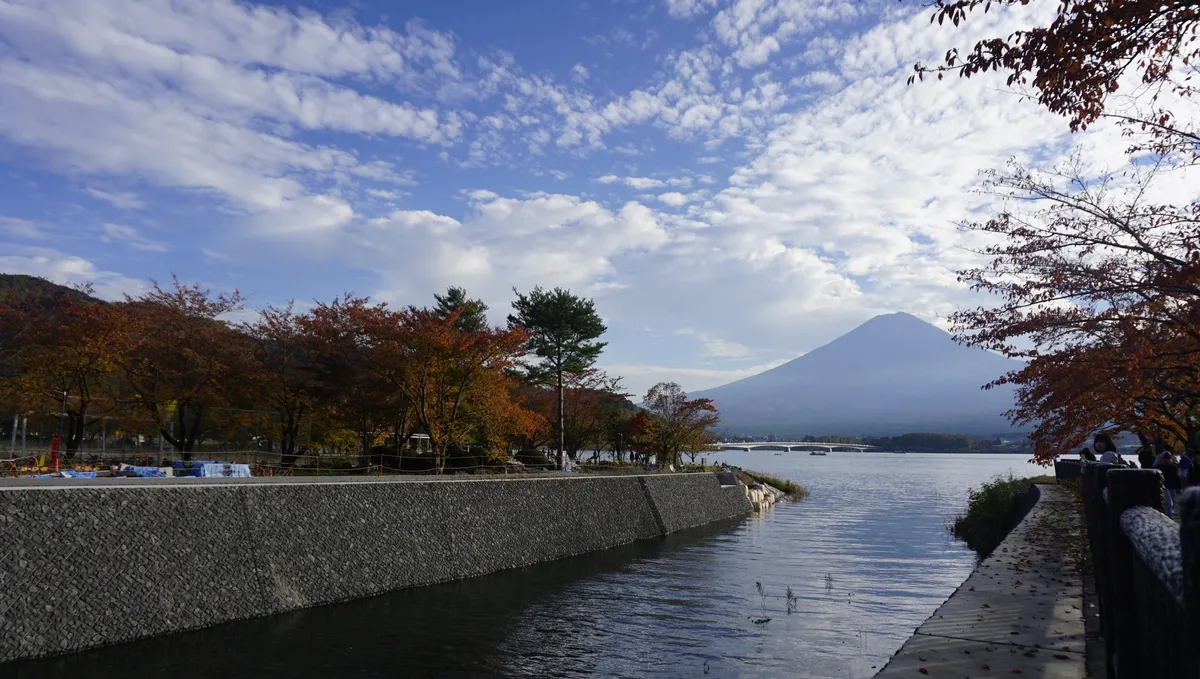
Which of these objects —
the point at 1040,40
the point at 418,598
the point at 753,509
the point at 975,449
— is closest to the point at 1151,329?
the point at 1040,40

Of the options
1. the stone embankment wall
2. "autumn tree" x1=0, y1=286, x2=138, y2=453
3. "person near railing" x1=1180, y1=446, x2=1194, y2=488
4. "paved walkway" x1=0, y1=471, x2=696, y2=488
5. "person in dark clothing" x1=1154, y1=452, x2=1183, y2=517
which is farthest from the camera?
"autumn tree" x1=0, y1=286, x2=138, y2=453

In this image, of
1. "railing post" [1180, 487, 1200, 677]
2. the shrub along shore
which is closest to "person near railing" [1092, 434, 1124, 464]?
the shrub along shore

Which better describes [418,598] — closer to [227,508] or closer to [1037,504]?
[227,508]

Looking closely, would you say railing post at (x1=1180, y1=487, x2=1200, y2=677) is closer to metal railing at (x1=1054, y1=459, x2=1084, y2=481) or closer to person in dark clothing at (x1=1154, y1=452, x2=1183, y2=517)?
person in dark clothing at (x1=1154, y1=452, x2=1183, y2=517)

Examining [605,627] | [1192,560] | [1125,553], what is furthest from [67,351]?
[1192,560]

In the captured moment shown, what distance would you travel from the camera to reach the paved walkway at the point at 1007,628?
20.4ft

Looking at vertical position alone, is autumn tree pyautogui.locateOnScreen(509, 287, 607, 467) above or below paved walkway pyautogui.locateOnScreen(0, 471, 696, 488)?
above

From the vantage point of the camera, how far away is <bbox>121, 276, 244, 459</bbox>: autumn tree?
27203 mm

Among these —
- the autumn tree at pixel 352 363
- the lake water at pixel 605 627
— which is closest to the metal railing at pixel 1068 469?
the lake water at pixel 605 627

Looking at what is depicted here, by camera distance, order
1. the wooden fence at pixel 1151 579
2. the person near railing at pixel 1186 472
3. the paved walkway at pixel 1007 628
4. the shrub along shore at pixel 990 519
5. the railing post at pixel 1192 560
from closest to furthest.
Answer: the railing post at pixel 1192 560 < the wooden fence at pixel 1151 579 < the paved walkway at pixel 1007 628 < the person near railing at pixel 1186 472 < the shrub along shore at pixel 990 519

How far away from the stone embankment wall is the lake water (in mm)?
443

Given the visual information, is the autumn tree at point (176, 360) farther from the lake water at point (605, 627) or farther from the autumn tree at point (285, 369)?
the lake water at point (605, 627)

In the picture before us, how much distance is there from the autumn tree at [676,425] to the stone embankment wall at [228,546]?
25.5 m

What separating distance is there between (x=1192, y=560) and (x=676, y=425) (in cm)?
4783
